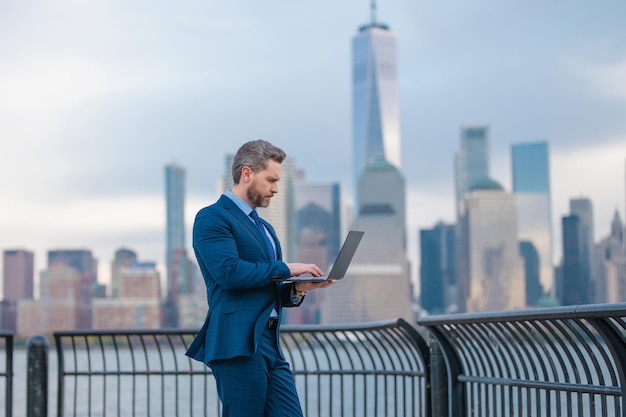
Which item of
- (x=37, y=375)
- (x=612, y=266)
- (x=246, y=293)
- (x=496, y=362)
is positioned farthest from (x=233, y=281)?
(x=612, y=266)

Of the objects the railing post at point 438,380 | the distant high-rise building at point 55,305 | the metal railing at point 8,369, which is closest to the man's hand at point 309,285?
the railing post at point 438,380

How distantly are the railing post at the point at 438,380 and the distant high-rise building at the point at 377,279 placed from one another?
505 feet

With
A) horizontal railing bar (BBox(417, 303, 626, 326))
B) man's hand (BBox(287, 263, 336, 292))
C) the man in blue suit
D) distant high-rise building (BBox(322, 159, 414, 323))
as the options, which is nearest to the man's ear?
the man in blue suit

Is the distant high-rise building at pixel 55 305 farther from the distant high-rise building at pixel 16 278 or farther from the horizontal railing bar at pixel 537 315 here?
the horizontal railing bar at pixel 537 315

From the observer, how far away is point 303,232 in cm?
19362

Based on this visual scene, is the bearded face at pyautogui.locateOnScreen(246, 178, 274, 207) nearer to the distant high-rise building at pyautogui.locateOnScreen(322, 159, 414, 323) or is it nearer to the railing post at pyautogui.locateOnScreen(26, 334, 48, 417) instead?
the railing post at pyautogui.locateOnScreen(26, 334, 48, 417)

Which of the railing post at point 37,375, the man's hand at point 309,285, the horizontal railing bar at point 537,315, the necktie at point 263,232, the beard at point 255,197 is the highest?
the beard at point 255,197

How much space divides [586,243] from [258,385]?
16535 cm

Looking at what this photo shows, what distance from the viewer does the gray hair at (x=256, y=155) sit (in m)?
4.61

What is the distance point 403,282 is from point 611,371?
175 meters

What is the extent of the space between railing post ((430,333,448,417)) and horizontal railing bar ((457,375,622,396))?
0.12 metres

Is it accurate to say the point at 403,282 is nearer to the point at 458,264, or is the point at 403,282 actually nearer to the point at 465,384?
the point at 458,264

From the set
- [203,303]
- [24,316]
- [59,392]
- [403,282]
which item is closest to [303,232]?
[403,282]

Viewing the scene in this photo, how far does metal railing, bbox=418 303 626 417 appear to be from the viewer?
4.38 metres
